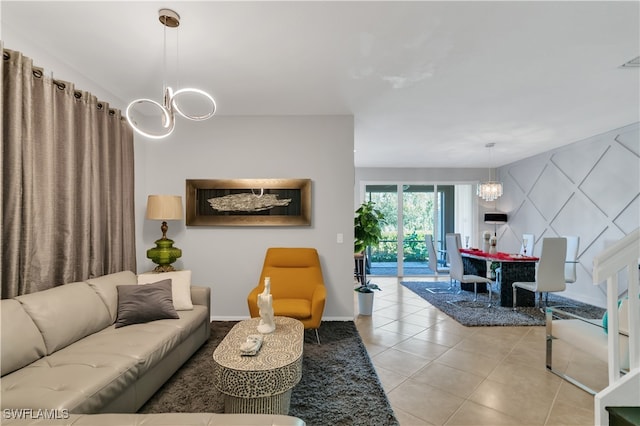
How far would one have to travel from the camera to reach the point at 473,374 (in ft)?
8.43

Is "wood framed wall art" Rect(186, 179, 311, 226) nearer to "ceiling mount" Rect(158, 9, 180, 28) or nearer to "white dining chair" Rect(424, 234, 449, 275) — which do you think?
"ceiling mount" Rect(158, 9, 180, 28)

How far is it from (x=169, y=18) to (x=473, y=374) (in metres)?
3.53

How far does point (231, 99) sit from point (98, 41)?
128 centimetres

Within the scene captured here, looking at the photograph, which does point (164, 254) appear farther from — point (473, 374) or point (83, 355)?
point (473, 374)

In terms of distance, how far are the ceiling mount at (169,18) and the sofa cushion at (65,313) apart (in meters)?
2.00

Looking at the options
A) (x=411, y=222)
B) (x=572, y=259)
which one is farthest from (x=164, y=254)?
(x=572, y=259)

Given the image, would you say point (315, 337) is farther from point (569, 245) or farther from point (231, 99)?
point (569, 245)

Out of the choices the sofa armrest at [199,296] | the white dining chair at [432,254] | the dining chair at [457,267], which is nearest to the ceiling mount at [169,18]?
the sofa armrest at [199,296]

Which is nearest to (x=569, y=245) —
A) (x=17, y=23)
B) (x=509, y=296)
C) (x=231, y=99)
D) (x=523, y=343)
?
(x=509, y=296)

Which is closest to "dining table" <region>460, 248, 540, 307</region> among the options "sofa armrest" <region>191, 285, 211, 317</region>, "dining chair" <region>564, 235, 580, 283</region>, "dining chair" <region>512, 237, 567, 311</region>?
"dining chair" <region>512, 237, 567, 311</region>

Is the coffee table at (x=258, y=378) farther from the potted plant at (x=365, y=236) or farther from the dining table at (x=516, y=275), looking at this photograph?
the dining table at (x=516, y=275)

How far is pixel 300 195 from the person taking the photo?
389 centimetres

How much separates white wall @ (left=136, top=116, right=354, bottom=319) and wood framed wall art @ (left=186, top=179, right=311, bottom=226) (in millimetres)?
102

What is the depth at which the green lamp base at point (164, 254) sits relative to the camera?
11.5ft
